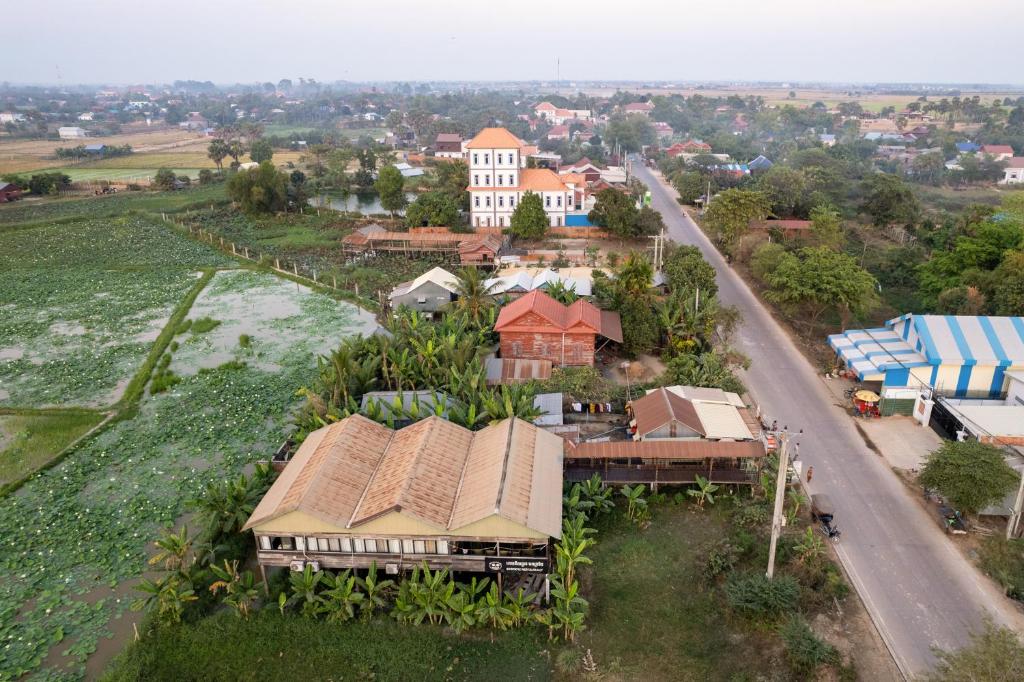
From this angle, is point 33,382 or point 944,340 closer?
point 944,340

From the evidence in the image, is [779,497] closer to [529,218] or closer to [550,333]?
[550,333]

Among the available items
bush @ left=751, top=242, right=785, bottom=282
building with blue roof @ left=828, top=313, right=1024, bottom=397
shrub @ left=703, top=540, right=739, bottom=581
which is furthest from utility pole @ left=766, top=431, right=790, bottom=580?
bush @ left=751, top=242, right=785, bottom=282

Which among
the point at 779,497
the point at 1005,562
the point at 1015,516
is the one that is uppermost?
the point at 779,497

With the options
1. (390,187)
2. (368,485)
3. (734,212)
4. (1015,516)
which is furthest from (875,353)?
(390,187)

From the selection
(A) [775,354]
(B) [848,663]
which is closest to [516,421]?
(B) [848,663]

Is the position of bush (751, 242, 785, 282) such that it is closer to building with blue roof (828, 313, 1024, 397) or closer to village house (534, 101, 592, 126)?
building with blue roof (828, 313, 1024, 397)

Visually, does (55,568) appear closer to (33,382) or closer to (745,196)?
(33,382)
